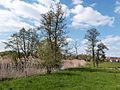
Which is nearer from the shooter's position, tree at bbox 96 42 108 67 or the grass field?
the grass field

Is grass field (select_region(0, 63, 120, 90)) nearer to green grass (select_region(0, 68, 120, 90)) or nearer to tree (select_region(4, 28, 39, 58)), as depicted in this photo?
green grass (select_region(0, 68, 120, 90))

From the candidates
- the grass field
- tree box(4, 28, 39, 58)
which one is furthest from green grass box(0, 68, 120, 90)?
tree box(4, 28, 39, 58)

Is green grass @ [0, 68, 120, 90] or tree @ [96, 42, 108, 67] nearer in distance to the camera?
green grass @ [0, 68, 120, 90]

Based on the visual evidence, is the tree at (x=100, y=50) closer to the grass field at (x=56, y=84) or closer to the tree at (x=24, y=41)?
the tree at (x=24, y=41)

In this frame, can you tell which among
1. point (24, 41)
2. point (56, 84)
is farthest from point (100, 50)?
point (56, 84)

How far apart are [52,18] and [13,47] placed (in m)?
12.5

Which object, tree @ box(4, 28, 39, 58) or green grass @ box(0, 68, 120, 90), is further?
tree @ box(4, 28, 39, 58)

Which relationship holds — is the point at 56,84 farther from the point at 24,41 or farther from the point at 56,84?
the point at 24,41

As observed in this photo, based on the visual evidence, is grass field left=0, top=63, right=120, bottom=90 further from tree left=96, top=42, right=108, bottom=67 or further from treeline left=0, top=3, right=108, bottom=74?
tree left=96, top=42, right=108, bottom=67

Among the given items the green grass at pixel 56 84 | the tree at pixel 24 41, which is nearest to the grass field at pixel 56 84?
the green grass at pixel 56 84

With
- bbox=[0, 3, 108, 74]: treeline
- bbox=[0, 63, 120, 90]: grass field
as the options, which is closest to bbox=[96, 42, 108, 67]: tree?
bbox=[0, 3, 108, 74]: treeline

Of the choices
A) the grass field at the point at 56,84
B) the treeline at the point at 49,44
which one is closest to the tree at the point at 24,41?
the treeline at the point at 49,44

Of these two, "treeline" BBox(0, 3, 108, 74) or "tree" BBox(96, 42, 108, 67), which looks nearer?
"treeline" BBox(0, 3, 108, 74)

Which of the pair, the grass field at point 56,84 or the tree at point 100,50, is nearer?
the grass field at point 56,84
